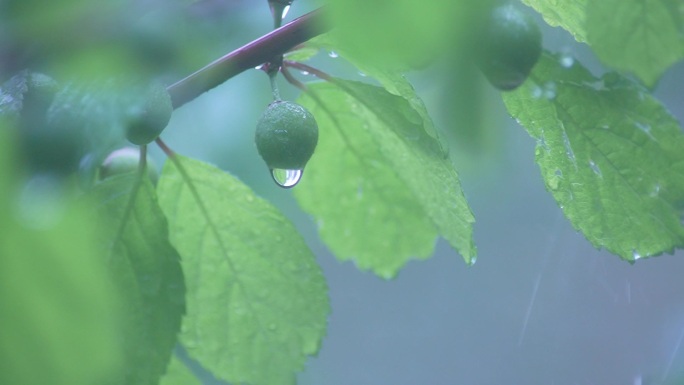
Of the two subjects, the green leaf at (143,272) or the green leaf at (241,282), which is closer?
the green leaf at (143,272)

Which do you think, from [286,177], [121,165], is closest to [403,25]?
[286,177]

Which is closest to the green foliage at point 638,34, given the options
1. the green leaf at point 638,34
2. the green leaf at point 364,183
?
the green leaf at point 638,34

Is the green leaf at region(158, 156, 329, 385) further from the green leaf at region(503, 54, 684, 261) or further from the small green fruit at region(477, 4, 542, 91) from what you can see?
the small green fruit at region(477, 4, 542, 91)

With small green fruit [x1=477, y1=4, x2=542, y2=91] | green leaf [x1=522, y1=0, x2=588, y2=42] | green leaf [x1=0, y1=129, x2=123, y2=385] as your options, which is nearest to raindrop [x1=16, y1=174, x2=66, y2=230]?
green leaf [x1=0, y1=129, x2=123, y2=385]

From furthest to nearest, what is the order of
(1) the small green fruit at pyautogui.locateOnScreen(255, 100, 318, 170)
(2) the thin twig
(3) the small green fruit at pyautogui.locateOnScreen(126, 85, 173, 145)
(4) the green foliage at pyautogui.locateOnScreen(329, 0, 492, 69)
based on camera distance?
(2) the thin twig, (1) the small green fruit at pyautogui.locateOnScreen(255, 100, 318, 170), (3) the small green fruit at pyautogui.locateOnScreen(126, 85, 173, 145), (4) the green foliage at pyautogui.locateOnScreen(329, 0, 492, 69)

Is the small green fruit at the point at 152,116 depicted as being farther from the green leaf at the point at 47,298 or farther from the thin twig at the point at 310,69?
the thin twig at the point at 310,69

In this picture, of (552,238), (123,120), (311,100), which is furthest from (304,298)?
(552,238)
